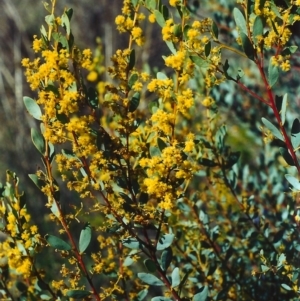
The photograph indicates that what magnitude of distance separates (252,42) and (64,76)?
1.35ft

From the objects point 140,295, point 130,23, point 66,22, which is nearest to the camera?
point 66,22

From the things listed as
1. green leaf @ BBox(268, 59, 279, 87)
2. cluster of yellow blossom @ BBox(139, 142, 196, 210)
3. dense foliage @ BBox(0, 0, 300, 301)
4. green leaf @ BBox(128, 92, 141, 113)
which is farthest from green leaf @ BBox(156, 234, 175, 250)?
green leaf @ BBox(268, 59, 279, 87)

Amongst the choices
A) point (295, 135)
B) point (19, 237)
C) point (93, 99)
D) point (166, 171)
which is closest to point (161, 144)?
point (166, 171)

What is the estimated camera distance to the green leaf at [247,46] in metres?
1.06

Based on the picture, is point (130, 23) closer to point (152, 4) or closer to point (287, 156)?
point (152, 4)

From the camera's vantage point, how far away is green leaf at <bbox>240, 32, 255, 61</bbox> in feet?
3.47

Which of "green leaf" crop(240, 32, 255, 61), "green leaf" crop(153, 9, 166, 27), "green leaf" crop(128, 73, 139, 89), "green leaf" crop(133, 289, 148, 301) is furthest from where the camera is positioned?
"green leaf" crop(133, 289, 148, 301)

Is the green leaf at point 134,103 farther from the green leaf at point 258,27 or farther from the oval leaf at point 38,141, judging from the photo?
the green leaf at point 258,27

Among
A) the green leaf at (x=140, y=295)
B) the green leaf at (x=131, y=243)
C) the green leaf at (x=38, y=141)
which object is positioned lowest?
the green leaf at (x=140, y=295)

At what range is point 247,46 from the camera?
1.07 meters

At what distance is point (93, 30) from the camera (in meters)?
6.42

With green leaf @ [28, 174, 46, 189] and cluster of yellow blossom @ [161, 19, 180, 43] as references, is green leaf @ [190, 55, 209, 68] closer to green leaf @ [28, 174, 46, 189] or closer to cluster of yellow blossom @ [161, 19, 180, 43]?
cluster of yellow blossom @ [161, 19, 180, 43]

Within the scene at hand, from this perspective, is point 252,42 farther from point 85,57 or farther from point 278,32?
point 85,57

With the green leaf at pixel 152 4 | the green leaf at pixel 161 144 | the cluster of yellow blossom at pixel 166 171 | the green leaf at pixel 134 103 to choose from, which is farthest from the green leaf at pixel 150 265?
the green leaf at pixel 152 4
